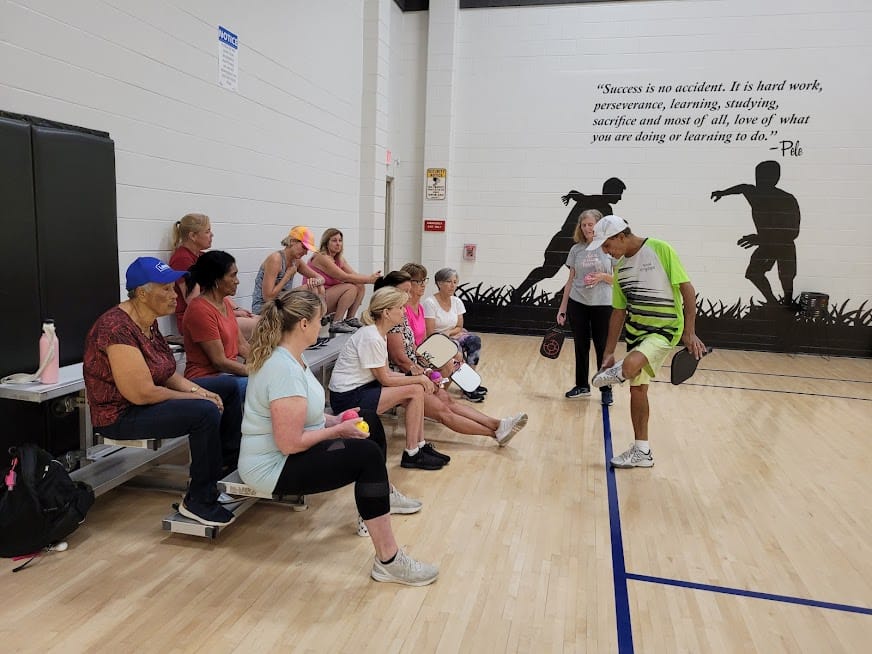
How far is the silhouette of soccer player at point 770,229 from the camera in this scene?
7691 mm

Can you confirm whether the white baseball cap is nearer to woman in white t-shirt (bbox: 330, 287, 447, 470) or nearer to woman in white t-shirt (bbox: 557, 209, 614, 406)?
woman in white t-shirt (bbox: 330, 287, 447, 470)

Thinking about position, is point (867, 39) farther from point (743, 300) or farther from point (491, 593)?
point (491, 593)

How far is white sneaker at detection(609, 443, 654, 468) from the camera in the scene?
12.6 feet

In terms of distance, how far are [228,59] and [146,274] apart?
2.63 meters

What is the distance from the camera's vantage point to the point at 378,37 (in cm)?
680

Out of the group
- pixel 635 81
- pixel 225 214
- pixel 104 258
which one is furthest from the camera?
pixel 635 81

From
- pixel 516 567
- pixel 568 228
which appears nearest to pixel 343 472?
pixel 516 567

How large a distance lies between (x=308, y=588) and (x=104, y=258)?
79.6 inches

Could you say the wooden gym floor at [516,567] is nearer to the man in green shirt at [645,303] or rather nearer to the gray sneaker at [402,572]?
the gray sneaker at [402,572]

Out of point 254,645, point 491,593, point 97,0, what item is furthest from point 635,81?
point 254,645

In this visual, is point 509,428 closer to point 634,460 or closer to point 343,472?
point 634,460

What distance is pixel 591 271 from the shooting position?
5.21m

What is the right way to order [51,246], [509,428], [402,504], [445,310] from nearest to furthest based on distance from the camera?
[51,246]
[402,504]
[509,428]
[445,310]

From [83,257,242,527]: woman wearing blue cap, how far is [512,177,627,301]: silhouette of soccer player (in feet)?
20.2
